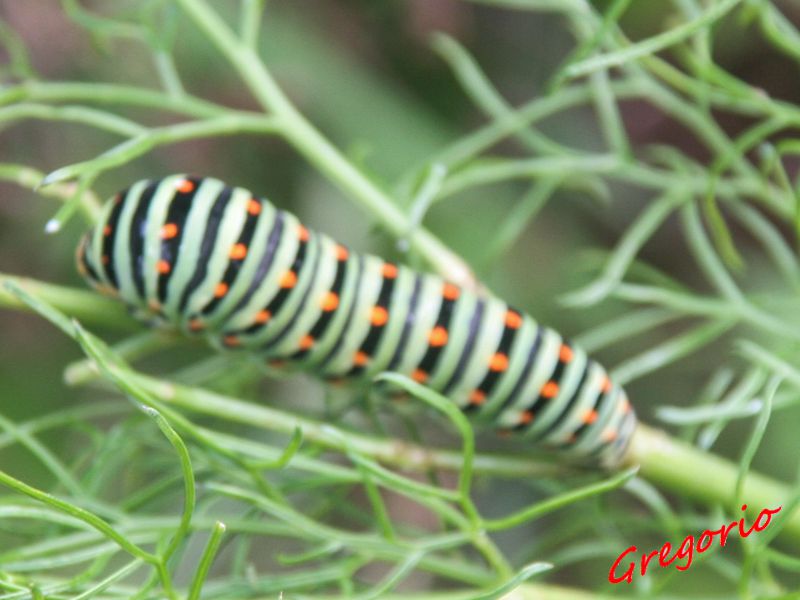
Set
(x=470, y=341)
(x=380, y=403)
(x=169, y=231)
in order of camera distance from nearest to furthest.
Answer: (x=169, y=231), (x=470, y=341), (x=380, y=403)

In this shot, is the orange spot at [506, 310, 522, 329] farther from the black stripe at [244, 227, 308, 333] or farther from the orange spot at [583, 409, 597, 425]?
the black stripe at [244, 227, 308, 333]

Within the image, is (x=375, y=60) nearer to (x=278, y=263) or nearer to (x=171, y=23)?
(x=171, y=23)

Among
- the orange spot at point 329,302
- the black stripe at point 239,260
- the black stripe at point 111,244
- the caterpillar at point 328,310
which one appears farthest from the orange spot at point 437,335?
the black stripe at point 111,244

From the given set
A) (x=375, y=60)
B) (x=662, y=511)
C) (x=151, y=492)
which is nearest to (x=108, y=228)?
(x=151, y=492)

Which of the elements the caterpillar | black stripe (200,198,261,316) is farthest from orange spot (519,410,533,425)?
black stripe (200,198,261,316)

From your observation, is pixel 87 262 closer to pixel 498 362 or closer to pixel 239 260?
pixel 239 260
